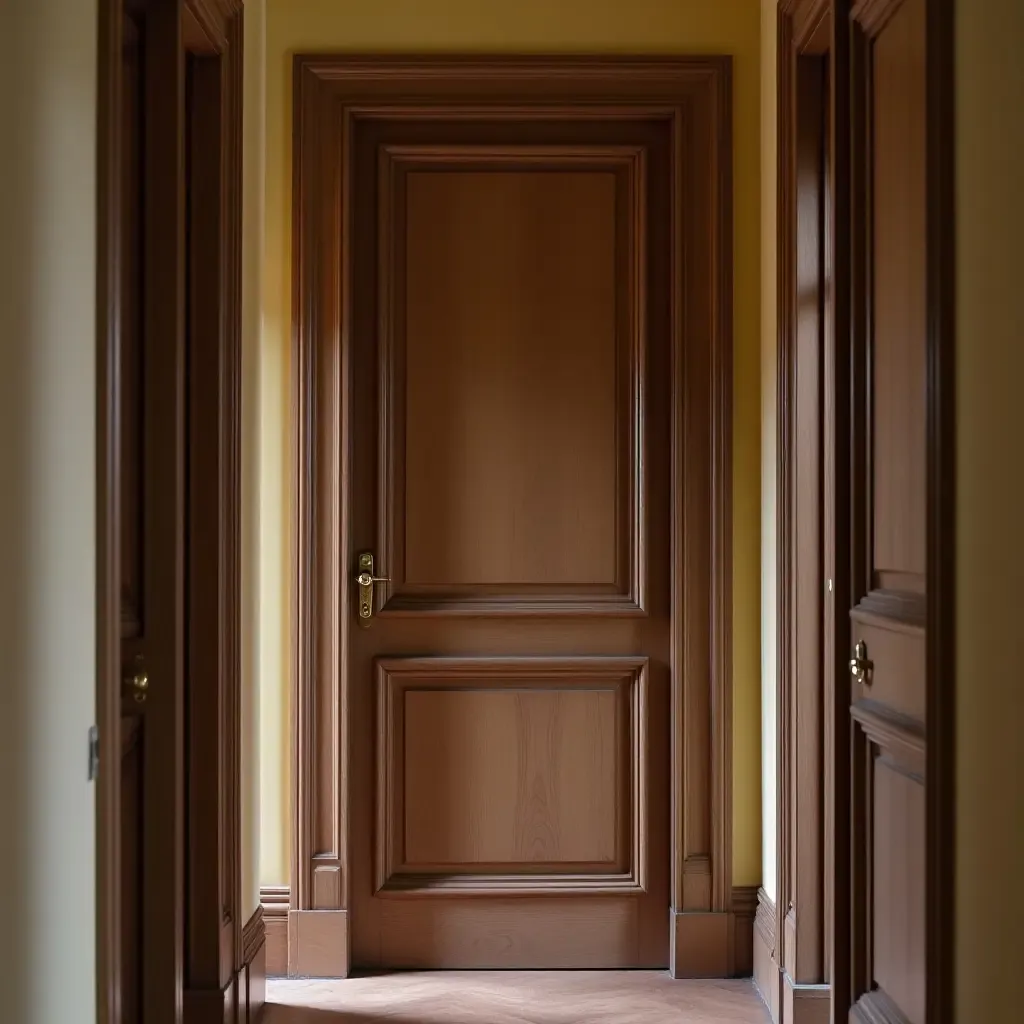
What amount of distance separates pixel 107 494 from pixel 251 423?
133 cm

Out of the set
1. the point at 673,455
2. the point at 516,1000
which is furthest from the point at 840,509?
the point at 516,1000

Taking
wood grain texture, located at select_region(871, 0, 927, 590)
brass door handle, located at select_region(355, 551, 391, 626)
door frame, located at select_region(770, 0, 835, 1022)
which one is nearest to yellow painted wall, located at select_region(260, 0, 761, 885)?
brass door handle, located at select_region(355, 551, 391, 626)

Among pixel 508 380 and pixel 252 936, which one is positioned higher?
pixel 508 380

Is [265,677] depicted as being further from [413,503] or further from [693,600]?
[693,600]

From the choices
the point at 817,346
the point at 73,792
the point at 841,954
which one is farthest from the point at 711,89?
the point at 73,792

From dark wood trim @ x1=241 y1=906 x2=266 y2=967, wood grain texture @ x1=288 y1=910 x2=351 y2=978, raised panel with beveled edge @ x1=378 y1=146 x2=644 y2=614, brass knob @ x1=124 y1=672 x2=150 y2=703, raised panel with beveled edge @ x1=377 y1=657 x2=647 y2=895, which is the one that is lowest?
wood grain texture @ x1=288 y1=910 x2=351 y2=978

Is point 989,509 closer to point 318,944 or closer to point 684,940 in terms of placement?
point 684,940

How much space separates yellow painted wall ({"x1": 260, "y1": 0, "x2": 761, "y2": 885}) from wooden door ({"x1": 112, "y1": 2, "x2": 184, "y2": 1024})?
934mm

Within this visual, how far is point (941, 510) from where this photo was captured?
188 centimetres

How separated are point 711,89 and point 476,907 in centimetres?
233

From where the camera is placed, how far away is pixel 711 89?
3.50m

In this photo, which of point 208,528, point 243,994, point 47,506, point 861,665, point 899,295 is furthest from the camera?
point 243,994

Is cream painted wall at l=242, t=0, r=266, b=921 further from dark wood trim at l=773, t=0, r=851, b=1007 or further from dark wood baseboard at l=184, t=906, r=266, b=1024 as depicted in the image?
dark wood trim at l=773, t=0, r=851, b=1007

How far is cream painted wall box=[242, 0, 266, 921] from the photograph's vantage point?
3.14 meters
